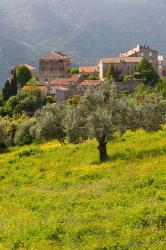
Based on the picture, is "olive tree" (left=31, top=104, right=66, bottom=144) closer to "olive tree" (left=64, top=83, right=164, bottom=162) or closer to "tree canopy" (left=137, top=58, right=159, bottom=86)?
"olive tree" (left=64, top=83, right=164, bottom=162)

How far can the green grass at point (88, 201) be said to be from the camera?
24.8 meters

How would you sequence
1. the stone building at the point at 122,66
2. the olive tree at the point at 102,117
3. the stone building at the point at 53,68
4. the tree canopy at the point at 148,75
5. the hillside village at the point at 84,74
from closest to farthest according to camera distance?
the olive tree at the point at 102,117, the tree canopy at the point at 148,75, the hillside village at the point at 84,74, the stone building at the point at 122,66, the stone building at the point at 53,68

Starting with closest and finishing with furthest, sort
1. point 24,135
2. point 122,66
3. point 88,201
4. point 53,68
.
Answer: point 88,201 < point 24,135 < point 122,66 < point 53,68

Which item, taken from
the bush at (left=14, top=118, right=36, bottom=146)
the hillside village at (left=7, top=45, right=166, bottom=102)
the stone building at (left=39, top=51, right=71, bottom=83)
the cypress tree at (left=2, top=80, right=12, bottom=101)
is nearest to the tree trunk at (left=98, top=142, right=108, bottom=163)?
the bush at (left=14, top=118, right=36, bottom=146)

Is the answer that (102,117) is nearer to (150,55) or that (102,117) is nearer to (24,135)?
(24,135)

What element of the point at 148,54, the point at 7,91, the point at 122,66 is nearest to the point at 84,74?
the point at 122,66

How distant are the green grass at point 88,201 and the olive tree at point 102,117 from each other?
183cm

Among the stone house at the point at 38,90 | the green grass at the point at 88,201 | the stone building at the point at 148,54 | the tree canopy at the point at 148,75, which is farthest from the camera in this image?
the stone building at the point at 148,54

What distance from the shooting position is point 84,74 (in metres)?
166

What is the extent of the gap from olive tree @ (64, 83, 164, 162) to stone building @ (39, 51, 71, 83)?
120 m

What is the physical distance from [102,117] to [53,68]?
13027 centimetres

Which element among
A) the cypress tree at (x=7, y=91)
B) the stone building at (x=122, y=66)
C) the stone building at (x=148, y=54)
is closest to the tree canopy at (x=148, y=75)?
the stone building at (x=122, y=66)

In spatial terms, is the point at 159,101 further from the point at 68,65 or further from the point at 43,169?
the point at 68,65

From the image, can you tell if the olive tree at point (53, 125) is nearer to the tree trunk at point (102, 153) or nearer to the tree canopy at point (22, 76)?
the tree trunk at point (102, 153)
